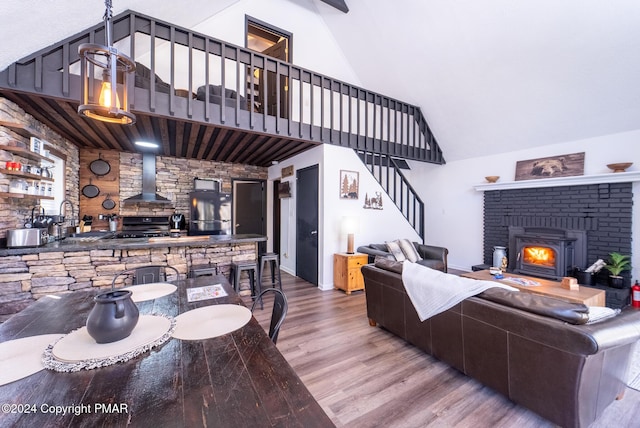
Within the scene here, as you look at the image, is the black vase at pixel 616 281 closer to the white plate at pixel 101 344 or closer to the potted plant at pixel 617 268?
the potted plant at pixel 617 268

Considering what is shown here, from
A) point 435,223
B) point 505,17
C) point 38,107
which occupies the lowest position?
point 435,223

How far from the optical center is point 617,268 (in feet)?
12.2

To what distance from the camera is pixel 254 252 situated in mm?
4082

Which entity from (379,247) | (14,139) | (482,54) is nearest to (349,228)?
(379,247)

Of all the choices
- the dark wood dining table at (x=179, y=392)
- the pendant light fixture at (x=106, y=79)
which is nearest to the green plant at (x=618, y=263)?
the dark wood dining table at (x=179, y=392)

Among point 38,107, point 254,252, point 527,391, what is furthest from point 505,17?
point 38,107

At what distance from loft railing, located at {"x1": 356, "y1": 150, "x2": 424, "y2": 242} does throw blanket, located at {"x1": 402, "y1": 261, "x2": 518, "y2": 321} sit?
324 centimetres

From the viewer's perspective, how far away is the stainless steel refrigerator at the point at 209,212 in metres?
5.55

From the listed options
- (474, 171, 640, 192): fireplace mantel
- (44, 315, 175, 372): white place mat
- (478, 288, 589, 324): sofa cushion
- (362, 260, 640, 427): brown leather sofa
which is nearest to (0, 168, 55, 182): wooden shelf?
(44, 315, 175, 372): white place mat

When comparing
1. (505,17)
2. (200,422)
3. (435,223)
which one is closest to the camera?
(200,422)

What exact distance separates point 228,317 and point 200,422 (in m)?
0.74

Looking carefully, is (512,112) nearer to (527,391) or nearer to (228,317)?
(527,391)

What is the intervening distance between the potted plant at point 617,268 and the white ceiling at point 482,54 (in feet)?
6.23

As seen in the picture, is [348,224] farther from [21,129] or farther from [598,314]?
[21,129]
